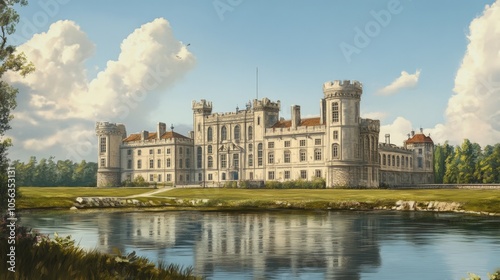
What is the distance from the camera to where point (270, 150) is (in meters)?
109

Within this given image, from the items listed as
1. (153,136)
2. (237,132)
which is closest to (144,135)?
(153,136)

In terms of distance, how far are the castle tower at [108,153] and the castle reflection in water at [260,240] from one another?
277ft

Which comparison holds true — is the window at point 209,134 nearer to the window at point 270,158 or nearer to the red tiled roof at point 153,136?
the red tiled roof at point 153,136

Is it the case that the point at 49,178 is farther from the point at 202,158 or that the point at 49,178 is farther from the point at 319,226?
the point at 319,226

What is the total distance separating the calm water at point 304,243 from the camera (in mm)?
20781

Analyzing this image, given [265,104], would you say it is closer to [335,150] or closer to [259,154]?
[259,154]

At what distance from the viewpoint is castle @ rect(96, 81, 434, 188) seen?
99.4 m

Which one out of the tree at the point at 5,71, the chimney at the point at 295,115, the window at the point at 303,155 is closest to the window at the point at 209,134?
the chimney at the point at 295,115

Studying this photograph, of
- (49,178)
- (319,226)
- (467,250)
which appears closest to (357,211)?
(319,226)

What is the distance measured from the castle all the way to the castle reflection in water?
5465 cm

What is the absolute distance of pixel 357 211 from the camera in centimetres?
5375

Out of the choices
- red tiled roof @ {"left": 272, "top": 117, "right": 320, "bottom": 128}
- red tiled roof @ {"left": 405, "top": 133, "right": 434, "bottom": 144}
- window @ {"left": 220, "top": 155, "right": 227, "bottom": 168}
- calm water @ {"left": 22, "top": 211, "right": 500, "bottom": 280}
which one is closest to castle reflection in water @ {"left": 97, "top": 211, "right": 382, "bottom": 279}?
calm water @ {"left": 22, "top": 211, "right": 500, "bottom": 280}

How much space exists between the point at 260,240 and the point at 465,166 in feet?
315

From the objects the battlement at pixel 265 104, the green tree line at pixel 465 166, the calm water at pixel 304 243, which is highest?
the battlement at pixel 265 104
